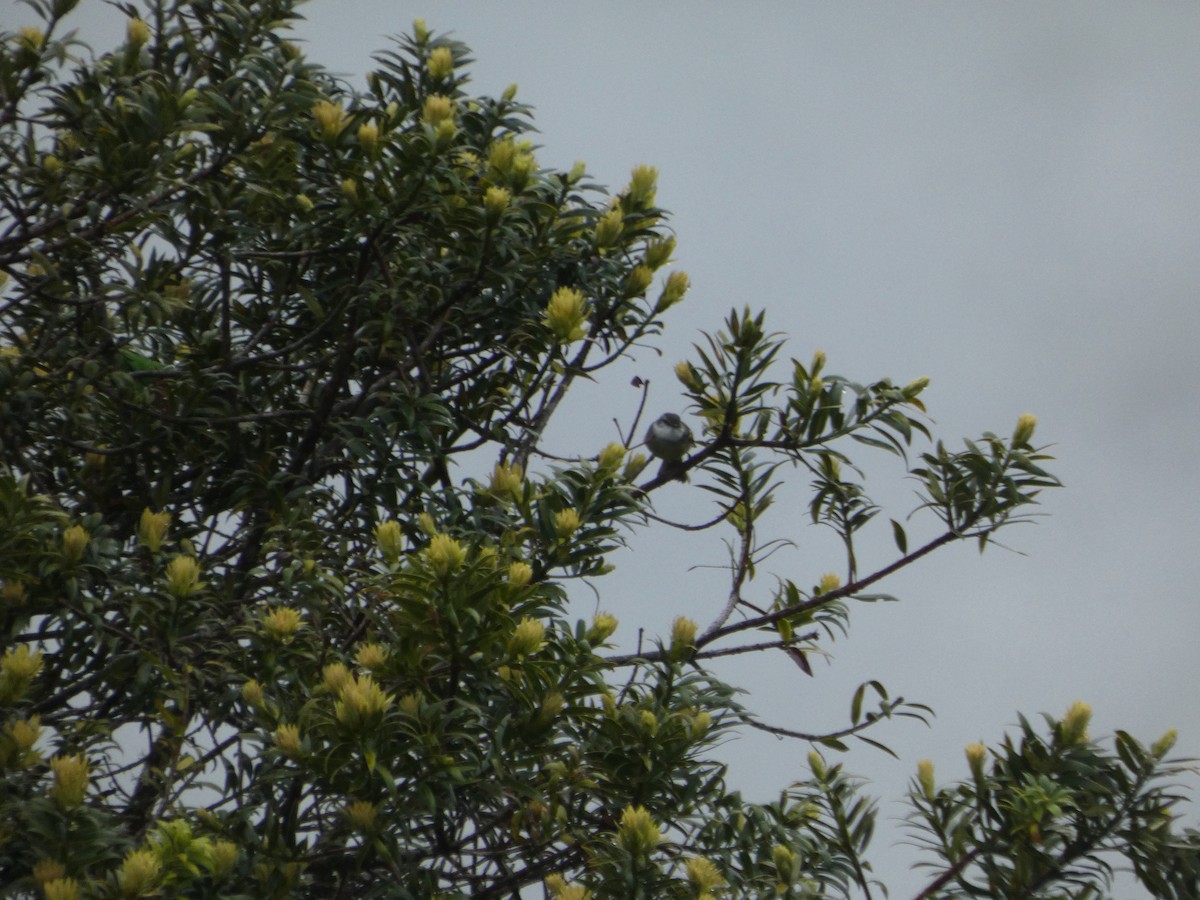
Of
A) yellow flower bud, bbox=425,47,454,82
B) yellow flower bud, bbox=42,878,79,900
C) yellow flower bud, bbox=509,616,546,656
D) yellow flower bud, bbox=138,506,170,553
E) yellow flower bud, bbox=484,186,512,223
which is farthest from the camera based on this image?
yellow flower bud, bbox=425,47,454,82

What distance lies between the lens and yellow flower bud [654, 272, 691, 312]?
365 cm

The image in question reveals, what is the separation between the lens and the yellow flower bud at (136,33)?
3287 mm

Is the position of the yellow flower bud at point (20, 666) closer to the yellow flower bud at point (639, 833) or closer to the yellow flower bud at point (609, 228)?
the yellow flower bud at point (639, 833)

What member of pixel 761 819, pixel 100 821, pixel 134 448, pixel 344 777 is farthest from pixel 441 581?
pixel 134 448

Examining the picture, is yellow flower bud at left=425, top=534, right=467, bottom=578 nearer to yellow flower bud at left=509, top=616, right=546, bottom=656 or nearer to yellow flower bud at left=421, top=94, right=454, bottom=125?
yellow flower bud at left=509, top=616, right=546, bottom=656

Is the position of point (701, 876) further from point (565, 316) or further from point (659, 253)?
point (659, 253)

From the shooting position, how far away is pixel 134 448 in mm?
3422

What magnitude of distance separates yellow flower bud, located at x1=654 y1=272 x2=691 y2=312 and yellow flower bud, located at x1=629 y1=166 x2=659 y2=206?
0.23 metres

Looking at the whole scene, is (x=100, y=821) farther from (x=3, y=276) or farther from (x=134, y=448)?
(x=3, y=276)

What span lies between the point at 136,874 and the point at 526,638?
809mm

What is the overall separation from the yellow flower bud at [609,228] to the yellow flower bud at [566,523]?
0.98 meters

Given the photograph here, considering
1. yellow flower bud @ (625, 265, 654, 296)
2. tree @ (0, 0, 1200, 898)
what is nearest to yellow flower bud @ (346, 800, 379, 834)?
tree @ (0, 0, 1200, 898)

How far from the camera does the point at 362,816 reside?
2410 millimetres

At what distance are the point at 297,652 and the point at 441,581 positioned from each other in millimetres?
500
